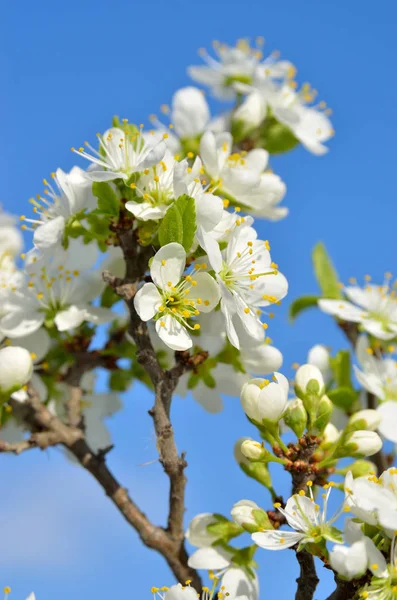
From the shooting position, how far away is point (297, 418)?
7.18ft

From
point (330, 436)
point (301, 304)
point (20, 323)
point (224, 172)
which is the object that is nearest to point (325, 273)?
point (301, 304)

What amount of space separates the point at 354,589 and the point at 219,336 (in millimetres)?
870

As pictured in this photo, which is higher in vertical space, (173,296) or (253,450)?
(173,296)

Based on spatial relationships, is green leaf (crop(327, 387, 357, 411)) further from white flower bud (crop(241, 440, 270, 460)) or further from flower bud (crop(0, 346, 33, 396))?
flower bud (crop(0, 346, 33, 396))

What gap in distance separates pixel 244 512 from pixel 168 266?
65 centimetres

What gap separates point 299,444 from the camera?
2.21m

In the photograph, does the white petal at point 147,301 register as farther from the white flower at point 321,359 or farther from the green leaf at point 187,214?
the white flower at point 321,359

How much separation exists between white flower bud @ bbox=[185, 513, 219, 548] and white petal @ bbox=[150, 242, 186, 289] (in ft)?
2.28

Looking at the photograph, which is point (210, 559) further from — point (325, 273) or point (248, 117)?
point (248, 117)

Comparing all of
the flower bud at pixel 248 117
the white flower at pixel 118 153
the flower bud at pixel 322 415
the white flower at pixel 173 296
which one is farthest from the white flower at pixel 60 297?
the flower bud at pixel 248 117

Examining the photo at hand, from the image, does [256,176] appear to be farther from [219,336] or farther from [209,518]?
[209,518]

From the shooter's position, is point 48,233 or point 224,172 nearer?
point 48,233

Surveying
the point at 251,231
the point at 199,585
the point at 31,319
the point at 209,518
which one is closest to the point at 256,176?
the point at 251,231

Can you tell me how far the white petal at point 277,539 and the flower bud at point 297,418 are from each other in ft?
0.95
